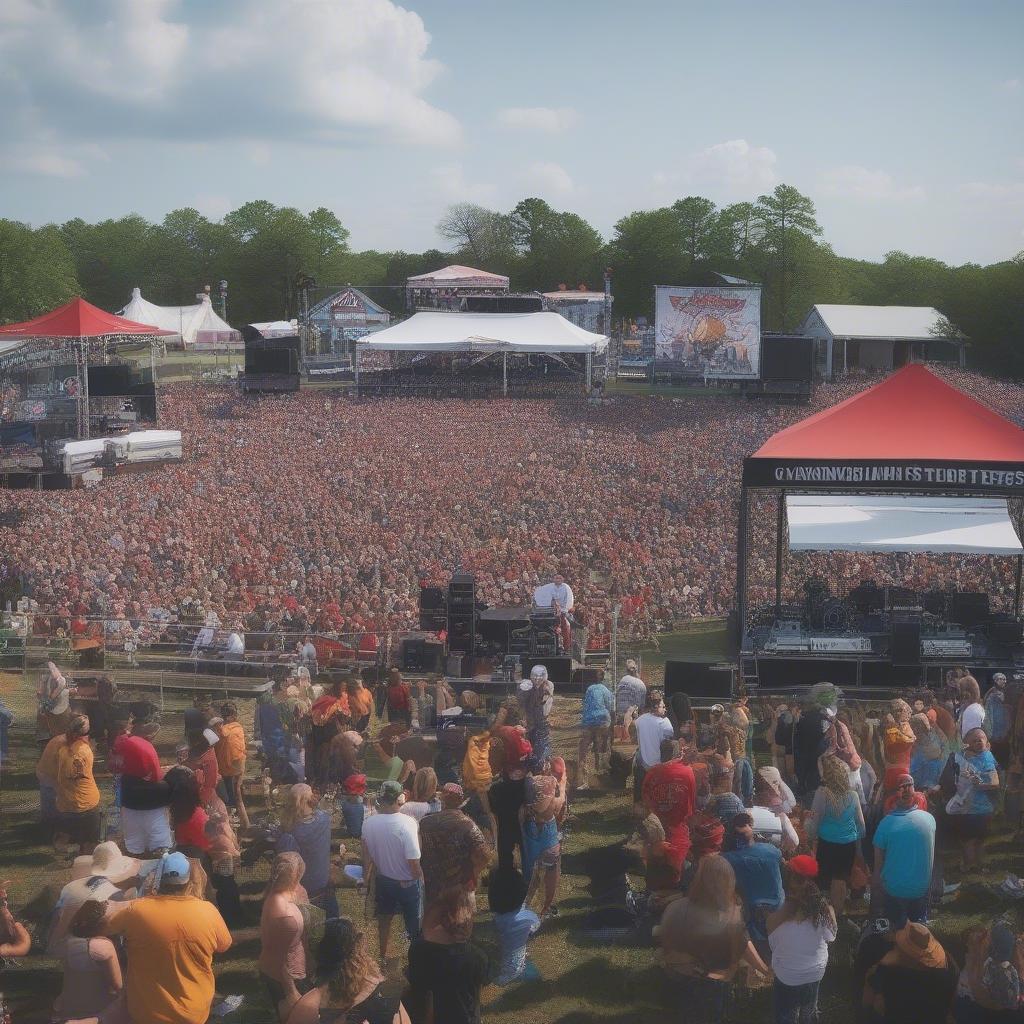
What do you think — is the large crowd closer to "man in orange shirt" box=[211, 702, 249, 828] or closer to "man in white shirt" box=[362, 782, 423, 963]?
"man in orange shirt" box=[211, 702, 249, 828]

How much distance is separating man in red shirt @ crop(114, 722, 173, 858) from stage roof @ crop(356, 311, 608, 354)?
30866 millimetres

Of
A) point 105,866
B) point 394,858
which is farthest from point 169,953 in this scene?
point 394,858

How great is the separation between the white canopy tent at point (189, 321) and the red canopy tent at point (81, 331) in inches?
1004

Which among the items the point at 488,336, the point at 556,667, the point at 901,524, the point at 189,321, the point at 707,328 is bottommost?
the point at 556,667

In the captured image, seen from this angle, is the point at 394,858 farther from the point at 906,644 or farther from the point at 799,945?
the point at 906,644

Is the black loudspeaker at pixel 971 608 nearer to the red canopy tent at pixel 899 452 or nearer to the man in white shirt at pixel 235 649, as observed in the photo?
the red canopy tent at pixel 899 452

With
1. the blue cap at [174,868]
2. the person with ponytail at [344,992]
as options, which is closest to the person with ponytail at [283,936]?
the blue cap at [174,868]

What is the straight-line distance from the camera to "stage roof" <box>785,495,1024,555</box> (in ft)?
44.1

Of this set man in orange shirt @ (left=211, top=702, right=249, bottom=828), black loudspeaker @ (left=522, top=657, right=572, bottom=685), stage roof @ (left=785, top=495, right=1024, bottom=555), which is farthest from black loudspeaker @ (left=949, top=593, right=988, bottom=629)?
man in orange shirt @ (left=211, top=702, right=249, bottom=828)

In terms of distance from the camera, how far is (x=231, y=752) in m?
8.59

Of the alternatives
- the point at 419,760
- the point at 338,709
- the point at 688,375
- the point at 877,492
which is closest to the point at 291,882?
the point at 338,709

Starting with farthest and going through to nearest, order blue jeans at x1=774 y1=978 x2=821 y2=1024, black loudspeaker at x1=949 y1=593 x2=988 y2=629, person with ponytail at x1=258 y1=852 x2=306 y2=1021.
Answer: black loudspeaker at x1=949 y1=593 x2=988 y2=629, blue jeans at x1=774 y1=978 x2=821 y2=1024, person with ponytail at x1=258 y1=852 x2=306 y2=1021

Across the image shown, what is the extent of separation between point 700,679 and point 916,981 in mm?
6504

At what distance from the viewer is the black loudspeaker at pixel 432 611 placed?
569 inches
